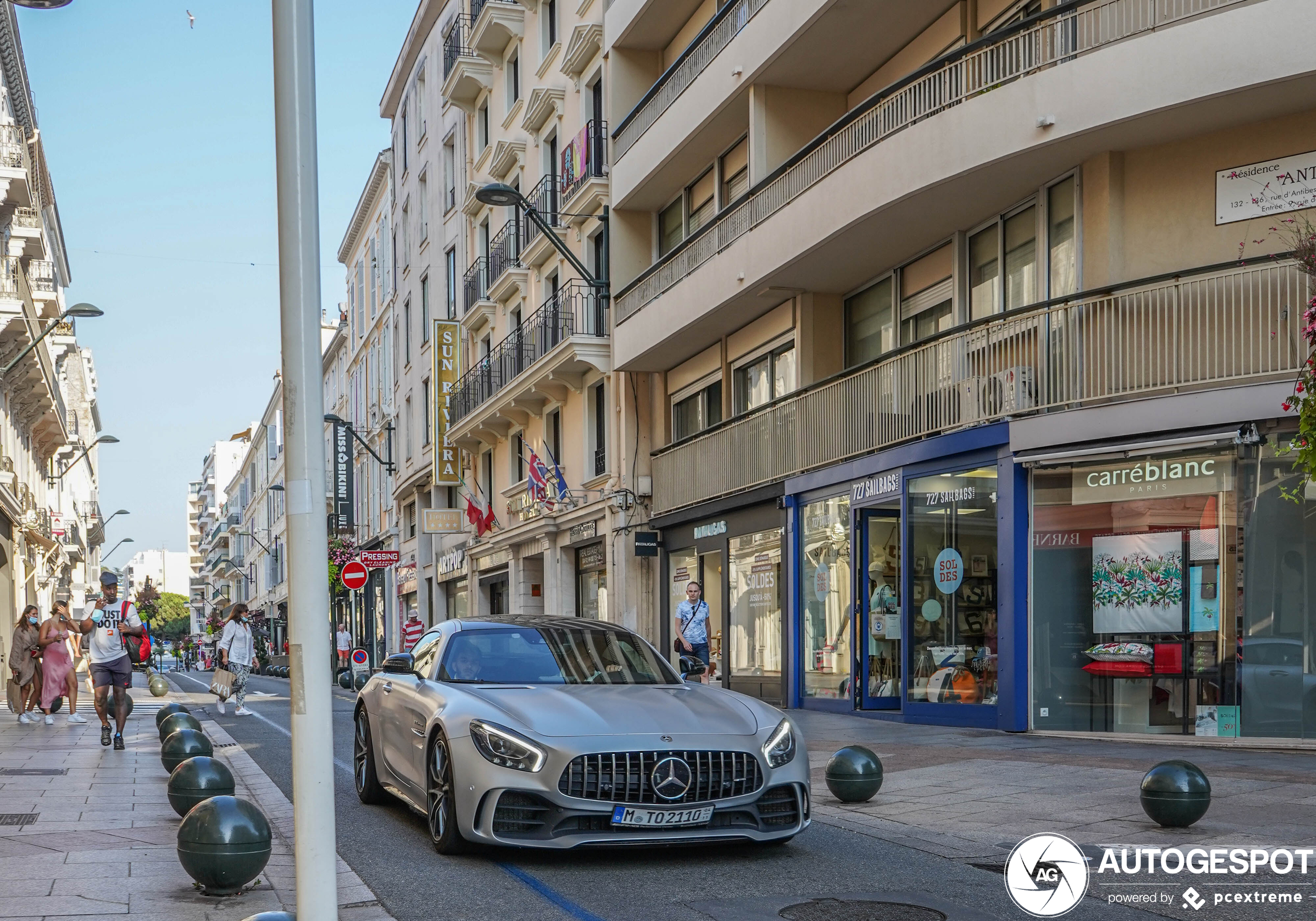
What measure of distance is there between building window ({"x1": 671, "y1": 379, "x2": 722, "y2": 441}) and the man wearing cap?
1171cm

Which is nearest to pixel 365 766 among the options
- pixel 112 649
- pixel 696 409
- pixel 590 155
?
pixel 112 649

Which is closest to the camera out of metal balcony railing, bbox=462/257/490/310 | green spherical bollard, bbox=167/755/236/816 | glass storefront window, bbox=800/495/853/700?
green spherical bollard, bbox=167/755/236/816

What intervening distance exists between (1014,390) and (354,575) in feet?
53.5

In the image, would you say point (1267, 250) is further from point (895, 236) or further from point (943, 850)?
point (943, 850)

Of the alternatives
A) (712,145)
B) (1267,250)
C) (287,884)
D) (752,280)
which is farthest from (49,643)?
(1267,250)

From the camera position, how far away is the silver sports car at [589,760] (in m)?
7.27

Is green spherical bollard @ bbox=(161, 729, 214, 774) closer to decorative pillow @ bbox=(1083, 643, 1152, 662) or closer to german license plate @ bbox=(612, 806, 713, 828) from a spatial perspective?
german license plate @ bbox=(612, 806, 713, 828)

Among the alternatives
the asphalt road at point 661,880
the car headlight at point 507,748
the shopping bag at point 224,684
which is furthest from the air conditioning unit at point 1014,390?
the shopping bag at point 224,684

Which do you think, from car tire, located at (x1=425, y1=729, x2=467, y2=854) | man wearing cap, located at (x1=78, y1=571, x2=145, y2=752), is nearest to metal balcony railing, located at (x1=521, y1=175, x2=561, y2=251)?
man wearing cap, located at (x1=78, y1=571, x2=145, y2=752)

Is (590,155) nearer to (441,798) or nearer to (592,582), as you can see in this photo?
(592,582)

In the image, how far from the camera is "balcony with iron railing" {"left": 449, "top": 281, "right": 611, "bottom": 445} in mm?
28875

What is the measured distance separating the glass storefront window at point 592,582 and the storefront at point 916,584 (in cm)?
888

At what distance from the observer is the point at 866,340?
69.1ft

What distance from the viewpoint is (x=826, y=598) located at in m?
20.3
